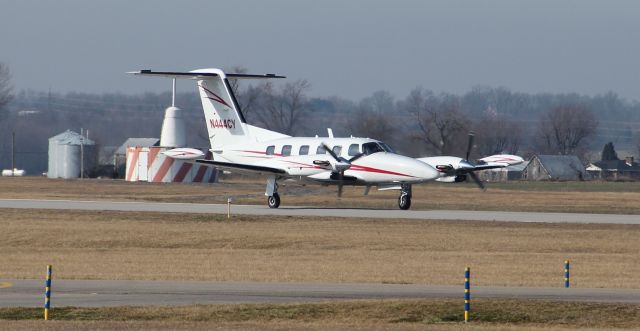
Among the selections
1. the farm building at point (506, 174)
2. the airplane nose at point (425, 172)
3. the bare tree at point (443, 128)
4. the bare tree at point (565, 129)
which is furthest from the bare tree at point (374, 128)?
the bare tree at point (565, 129)

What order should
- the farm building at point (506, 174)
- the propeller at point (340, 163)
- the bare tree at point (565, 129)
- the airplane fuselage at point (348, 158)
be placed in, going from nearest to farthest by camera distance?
the airplane fuselage at point (348, 158)
the propeller at point (340, 163)
the farm building at point (506, 174)
the bare tree at point (565, 129)

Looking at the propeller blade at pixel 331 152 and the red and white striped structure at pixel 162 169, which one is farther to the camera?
the red and white striped structure at pixel 162 169

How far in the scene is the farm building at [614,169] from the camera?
144 metres

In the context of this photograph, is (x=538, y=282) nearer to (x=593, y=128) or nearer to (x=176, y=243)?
(x=176, y=243)

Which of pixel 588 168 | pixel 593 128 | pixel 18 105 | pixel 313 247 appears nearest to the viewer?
pixel 313 247

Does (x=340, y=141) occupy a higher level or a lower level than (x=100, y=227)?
higher

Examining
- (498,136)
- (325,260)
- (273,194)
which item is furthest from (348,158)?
(498,136)

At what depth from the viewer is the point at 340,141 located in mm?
51250

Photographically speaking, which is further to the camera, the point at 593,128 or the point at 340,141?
the point at 593,128

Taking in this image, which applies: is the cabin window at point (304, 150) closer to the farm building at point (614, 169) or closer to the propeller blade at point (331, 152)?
the propeller blade at point (331, 152)

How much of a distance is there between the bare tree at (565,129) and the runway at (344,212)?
113m

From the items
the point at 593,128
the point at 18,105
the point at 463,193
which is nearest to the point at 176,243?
the point at 463,193

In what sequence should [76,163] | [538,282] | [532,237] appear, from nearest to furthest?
[538,282]
[532,237]
[76,163]

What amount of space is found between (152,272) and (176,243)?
982 cm
